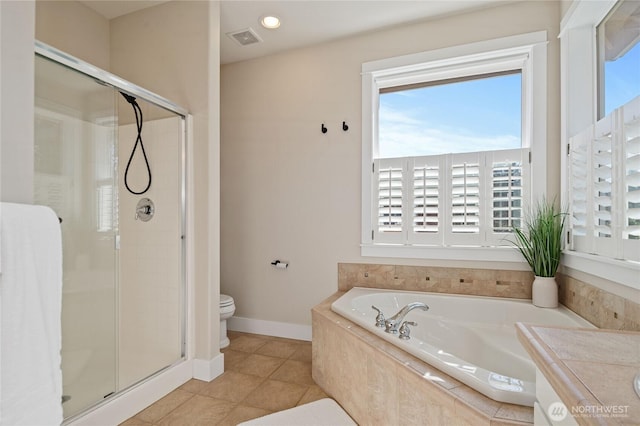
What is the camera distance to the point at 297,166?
116 inches

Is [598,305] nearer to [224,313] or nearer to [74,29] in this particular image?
[224,313]

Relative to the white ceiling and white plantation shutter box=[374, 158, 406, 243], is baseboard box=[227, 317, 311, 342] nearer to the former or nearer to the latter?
white plantation shutter box=[374, 158, 406, 243]

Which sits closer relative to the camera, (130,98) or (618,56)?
(618,56)

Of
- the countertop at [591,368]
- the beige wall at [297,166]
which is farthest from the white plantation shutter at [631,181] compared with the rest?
the beige wall at [297,166]

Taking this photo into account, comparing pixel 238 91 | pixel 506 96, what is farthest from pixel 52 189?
pixel 506 96

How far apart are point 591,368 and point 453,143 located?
2.15m

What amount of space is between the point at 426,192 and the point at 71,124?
2533 mm

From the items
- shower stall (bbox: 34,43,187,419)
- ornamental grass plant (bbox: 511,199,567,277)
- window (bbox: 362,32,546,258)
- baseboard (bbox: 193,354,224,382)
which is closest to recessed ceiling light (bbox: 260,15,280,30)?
window (bbox: 362,32,546,258)

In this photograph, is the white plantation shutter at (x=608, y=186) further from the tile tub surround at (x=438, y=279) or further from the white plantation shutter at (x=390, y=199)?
the white plantation shutter at (x=390, y=199)

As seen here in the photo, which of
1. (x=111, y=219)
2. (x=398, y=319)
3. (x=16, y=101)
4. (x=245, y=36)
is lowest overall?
(x=398, y=319)

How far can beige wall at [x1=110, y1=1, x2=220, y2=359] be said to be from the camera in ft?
7.29

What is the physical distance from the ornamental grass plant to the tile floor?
5.48 feet

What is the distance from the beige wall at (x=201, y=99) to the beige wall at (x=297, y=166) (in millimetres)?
786

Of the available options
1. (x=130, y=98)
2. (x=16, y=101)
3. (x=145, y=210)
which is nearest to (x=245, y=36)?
(x=130, y=98)
